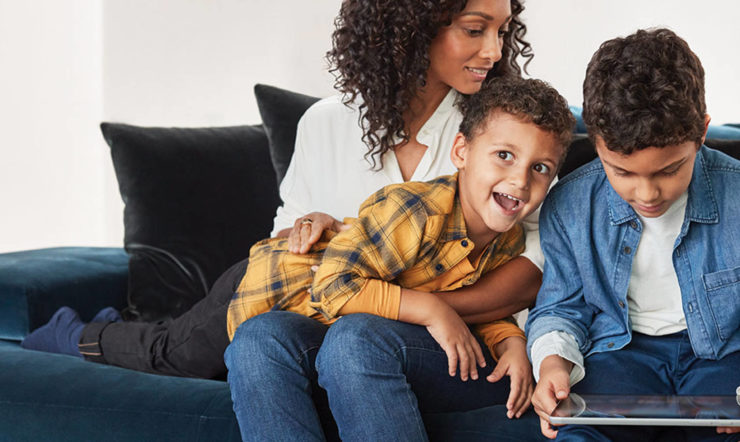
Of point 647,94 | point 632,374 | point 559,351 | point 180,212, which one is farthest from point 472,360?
point 180,212

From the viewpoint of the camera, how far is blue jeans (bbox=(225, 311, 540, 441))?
48.0 inches

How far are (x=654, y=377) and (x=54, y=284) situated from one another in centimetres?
136

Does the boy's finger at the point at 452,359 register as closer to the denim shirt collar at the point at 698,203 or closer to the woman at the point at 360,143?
the woman at the point at 360,143

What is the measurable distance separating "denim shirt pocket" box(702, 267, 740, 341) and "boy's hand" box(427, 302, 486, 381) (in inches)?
15.6

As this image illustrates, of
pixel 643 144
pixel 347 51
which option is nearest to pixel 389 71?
pixel 347 51

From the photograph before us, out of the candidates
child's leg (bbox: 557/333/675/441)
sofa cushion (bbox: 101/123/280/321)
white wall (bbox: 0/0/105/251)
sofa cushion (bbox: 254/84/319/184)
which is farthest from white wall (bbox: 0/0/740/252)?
child's leg (bbox: 557/333/675/441)

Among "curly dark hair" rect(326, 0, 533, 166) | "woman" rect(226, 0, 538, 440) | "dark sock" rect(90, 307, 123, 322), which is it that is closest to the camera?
"woman" rect(226, 0, 538, 440)

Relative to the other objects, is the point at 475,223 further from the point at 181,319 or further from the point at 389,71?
the point at 181,319

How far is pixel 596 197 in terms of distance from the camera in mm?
1429

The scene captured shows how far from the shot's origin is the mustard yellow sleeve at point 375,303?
4.40 ft

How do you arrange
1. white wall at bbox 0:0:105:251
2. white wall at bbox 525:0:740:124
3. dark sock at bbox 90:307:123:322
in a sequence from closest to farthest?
dark sock at bbox 90:307:123:322, white wall at bbox 525:0:740:124, white wall at bbox 0:0:105:251

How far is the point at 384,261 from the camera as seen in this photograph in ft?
4.48

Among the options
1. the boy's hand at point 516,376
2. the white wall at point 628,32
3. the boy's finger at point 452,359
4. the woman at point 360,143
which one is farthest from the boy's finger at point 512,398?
the white wall at point 628,32

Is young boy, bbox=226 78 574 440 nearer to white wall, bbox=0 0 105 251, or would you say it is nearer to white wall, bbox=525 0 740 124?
white wall, bbox=525 0 740 124
